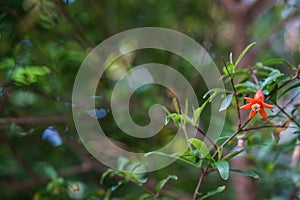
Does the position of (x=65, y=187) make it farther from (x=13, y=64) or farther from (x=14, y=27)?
(x=14, y=27)

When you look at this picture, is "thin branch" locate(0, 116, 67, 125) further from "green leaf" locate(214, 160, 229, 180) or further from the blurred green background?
"green leaf" locate(214, 160, 229, 180)

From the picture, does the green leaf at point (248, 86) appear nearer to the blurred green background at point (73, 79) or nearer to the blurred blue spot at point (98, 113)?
the blurred green background at point (73, 79)

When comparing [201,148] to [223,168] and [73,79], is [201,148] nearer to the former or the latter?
[223,168]

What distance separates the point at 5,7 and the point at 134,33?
12.3 inches

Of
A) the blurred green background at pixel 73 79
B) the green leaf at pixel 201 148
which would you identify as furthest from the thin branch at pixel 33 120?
the green leaf at pixel 201 148

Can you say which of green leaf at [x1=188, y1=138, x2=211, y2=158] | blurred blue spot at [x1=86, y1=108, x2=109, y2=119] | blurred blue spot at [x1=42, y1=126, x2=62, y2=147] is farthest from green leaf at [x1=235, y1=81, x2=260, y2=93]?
blurred blue spot at [x1=42, y1=126, x2=62, y2=147]

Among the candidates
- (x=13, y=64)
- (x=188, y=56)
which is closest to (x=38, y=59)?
(x=13, y=64)

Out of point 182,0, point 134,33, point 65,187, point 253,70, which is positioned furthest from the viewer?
point 182,0

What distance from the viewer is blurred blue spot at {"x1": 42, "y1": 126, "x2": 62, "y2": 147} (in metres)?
0.96

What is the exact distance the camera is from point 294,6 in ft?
3.40

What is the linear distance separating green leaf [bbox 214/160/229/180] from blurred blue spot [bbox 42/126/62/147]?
19.1 inches

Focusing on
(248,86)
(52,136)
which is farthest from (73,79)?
(248,86)

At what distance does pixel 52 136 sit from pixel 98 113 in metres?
0.16

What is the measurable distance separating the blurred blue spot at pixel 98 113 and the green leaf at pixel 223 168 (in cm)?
40
